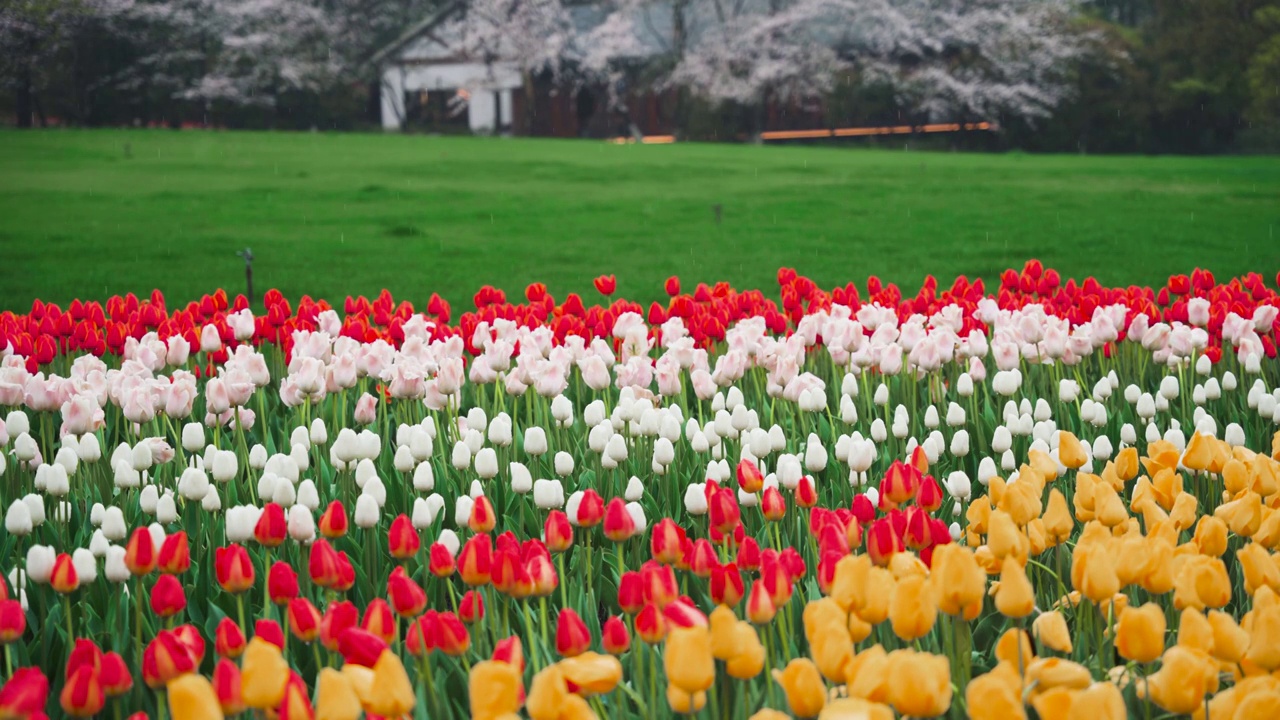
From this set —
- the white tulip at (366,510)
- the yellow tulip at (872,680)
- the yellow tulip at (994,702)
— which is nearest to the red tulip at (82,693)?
the white tulip at (366,510)

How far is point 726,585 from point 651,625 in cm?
21

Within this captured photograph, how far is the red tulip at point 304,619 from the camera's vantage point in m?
2.14

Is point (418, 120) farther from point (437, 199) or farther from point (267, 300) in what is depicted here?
point (267, 300)

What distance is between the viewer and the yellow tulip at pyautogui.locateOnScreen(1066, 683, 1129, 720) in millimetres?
1586

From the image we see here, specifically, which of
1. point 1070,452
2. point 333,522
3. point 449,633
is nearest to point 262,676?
point 449,633

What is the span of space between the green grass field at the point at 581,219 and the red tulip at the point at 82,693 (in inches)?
366

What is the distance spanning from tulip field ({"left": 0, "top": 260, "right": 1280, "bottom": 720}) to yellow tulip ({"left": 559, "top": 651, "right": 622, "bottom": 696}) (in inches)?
0.4

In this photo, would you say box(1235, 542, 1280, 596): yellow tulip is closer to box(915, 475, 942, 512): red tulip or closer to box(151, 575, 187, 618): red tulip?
box(915, 475, 942, 512): red tulip

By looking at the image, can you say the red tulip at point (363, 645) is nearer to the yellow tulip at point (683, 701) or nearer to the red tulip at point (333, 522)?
the yellow tulip at point (683, 701)

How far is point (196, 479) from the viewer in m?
3.05

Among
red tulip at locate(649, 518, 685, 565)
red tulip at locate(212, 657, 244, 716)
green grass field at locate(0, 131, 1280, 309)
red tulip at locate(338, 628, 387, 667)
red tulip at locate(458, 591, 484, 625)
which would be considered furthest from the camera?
green grass field at locate(0, 131, 1280, 309)

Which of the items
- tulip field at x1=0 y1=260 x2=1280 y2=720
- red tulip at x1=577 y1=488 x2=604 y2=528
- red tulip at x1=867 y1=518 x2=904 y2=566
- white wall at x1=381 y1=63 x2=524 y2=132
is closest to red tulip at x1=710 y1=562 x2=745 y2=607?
tulip field at x1=0 y1=260 x2=1280 y2=720

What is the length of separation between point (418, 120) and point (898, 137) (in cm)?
1726

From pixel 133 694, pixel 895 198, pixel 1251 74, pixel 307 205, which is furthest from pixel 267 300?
pixel 1251 74
